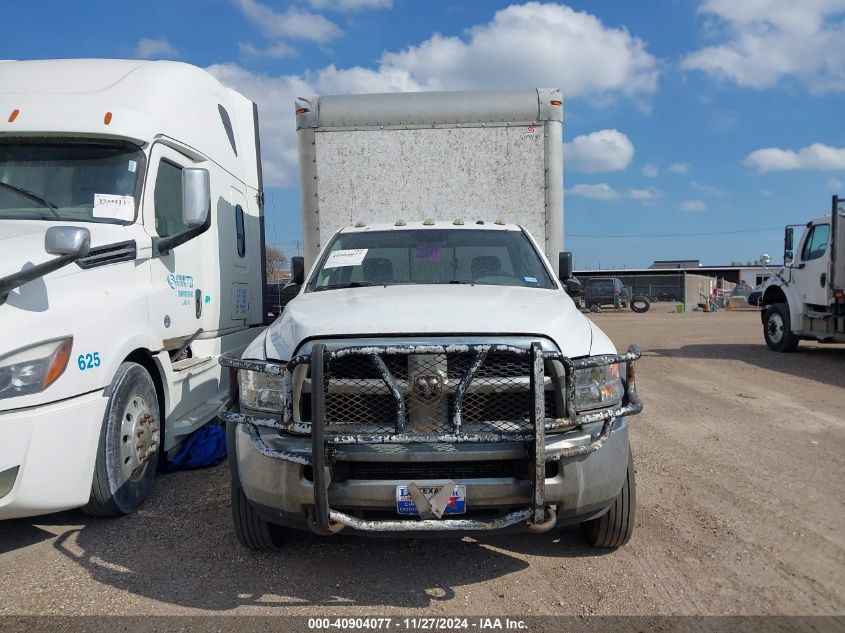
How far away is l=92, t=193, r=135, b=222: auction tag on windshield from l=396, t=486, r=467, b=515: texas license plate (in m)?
2.92

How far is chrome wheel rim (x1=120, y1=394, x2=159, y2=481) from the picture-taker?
4211mm

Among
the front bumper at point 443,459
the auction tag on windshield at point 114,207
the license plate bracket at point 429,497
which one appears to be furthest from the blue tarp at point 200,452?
the license plate bracket at point 429,497

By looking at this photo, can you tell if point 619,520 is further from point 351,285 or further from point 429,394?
point 351,285

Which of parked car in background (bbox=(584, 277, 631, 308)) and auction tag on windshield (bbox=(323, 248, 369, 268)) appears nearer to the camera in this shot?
auction tag on windshield (bbox=(323, 248, 369, 268))

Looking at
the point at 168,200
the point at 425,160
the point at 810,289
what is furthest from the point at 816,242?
the point at 168,200

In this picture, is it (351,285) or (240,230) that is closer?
(351,285)

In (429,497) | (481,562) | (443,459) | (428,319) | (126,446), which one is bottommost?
(481,562)

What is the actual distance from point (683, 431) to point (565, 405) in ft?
12.7

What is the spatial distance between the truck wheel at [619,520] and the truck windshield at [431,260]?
151cm

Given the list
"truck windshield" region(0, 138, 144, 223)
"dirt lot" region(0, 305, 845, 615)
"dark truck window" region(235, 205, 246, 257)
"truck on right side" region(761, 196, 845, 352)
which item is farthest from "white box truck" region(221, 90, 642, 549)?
"truck on right side" region(761, 196, 845, 352)

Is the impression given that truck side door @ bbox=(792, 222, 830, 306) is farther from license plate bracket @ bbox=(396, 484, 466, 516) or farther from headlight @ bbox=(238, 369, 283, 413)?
headlight @ bbox=(238, 369, 283, 413)

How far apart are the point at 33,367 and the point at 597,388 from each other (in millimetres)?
2850

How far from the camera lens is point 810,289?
11617mm

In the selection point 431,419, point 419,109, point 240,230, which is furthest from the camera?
point 240,230
